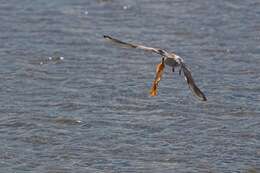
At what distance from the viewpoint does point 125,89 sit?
11.8 meters

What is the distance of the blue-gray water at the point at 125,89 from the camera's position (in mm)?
9773

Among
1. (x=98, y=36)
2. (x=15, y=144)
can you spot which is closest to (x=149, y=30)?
(x=98, y=36)

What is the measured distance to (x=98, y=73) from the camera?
12.4 metres

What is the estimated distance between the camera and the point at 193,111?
11086 millimetres

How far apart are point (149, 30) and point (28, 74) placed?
267 centimetres

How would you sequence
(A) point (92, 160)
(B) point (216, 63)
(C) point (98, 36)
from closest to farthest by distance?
(A) point (92, 160) < (B) point (216, 63) < (C) point (98, 36)

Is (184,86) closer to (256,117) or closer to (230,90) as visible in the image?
(230,90)

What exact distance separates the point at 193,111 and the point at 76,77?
186 cm

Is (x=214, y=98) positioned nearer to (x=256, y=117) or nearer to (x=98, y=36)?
(x=256, y=117)

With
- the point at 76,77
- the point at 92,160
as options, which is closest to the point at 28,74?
the point at 76,77

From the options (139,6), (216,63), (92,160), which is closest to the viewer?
(92,160)

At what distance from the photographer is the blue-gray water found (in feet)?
32.1

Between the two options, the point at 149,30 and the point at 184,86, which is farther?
the point at 149,30

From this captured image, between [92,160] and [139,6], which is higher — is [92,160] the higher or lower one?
the lower one
